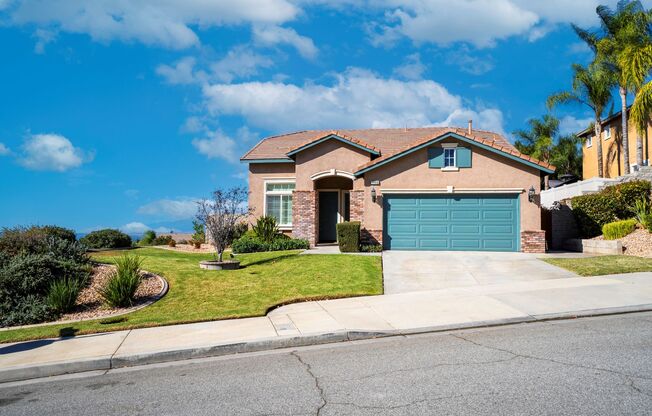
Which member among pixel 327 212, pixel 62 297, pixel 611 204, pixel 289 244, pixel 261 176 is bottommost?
pixel 62 297

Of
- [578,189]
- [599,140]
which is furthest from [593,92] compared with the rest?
[578,189]

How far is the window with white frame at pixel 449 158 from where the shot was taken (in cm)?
1914

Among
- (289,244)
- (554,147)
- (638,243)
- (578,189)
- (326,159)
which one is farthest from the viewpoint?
(554,147)

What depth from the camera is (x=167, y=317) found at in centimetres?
981

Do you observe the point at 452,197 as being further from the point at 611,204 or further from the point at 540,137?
the point at 540,137

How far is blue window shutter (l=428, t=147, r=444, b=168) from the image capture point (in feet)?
62.8

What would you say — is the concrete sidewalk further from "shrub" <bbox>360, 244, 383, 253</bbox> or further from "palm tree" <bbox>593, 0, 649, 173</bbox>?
"palm tree" <bbox>593, 0, 649, 173</bbox>

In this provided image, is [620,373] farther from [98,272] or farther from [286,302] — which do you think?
[98,272]

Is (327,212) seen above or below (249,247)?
above

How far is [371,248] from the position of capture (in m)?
18.8

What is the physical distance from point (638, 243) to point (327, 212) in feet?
43.6

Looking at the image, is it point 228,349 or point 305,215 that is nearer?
point 228,349

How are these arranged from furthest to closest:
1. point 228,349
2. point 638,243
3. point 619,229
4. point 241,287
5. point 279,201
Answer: point 279,201
point 619,229
point 638,243
point 241,287
point 228,349

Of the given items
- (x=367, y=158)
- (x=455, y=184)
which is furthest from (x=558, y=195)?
(x=367, y=158)
